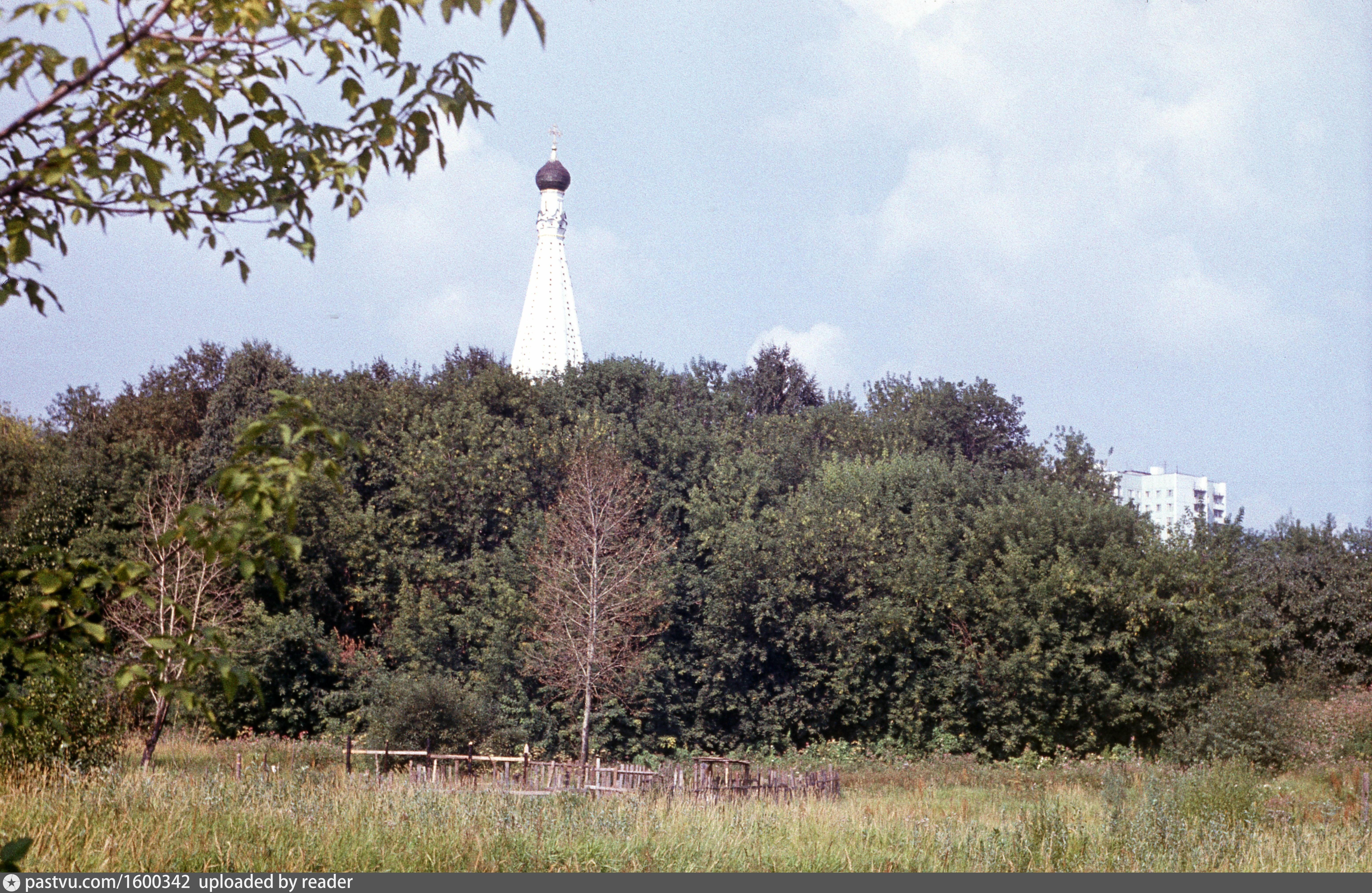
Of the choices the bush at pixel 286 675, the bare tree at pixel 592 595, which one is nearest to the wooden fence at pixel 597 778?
the bare tree at pixel 592 595

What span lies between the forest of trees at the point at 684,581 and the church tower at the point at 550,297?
13.4 m

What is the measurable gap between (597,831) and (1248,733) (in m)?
18.3

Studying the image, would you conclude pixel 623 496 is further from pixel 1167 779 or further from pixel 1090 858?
pixel 1090 858

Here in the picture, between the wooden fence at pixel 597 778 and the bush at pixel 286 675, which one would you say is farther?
the bush at pixel 286 675

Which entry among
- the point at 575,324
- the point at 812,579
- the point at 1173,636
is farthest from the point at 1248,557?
the point at 575,324

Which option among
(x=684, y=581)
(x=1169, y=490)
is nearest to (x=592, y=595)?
(x=684, y=581)

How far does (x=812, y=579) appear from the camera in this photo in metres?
30.5

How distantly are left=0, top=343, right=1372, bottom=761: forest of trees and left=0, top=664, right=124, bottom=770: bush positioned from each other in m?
9.54

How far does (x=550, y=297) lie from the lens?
5138 centimetres

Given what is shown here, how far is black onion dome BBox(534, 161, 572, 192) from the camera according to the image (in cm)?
5450

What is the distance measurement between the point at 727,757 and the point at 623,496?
698 cm

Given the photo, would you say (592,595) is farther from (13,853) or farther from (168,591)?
(13,853)

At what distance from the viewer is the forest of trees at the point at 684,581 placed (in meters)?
27.7

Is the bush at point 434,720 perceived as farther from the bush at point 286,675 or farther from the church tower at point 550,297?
the church tower at point 550,297
